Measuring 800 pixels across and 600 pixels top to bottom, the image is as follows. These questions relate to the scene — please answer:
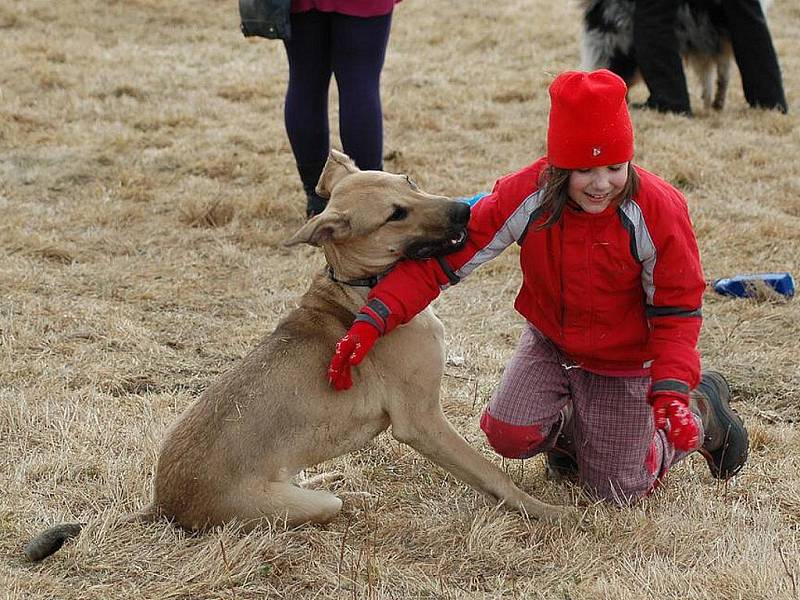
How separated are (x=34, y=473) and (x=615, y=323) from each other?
2.01 m

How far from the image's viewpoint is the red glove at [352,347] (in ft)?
10.5

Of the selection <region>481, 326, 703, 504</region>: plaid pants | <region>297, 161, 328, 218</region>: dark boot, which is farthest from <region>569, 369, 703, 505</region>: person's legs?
<region>297, 161, 328, 218</region>: dark boot

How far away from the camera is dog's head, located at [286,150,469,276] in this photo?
343 centimetres

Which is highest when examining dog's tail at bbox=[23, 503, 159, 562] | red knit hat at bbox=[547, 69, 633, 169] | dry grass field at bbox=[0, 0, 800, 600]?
red knit hat at bbox=[547, 69, 633, 169]

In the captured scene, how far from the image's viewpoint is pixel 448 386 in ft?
14.7

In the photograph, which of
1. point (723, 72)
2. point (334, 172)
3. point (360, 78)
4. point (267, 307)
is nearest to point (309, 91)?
point (360, 78)

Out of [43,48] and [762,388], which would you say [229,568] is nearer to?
[762,388]

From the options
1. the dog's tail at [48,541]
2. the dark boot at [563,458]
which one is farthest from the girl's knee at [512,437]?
the dog's tail at [48,541]

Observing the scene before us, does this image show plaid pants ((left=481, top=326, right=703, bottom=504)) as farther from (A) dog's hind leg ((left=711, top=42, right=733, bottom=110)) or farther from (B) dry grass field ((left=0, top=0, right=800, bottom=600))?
(A) dog's hind leg ((left=711, top=42, right=733, bottom=110))

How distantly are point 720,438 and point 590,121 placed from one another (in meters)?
1.31

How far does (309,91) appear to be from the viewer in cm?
596

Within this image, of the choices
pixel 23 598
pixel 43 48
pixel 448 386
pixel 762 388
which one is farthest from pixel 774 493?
pixel 43 48

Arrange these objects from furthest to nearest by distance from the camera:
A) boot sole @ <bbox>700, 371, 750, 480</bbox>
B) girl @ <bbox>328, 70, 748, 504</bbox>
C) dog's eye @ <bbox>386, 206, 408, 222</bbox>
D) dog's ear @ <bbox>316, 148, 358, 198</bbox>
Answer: dog's ear @ <bbox>316, 148, 358, 198</bbox> → boot sole @ <bbox>700, 371, 750, 480</bbox> → dog's eye @ <bbox>386, 206, 408, 222</bbox> → girl @ <bbox>328, 70, 748, 504</bbox>

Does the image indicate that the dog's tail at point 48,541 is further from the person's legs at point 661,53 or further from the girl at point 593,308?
the person's legs at point 661,53
